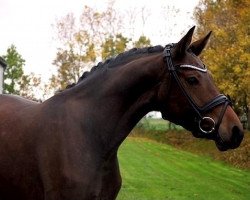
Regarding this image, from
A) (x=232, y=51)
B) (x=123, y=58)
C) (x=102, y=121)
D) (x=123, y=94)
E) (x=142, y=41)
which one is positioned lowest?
(x=102, y=121)

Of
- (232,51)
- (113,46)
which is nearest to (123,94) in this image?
(232,51)

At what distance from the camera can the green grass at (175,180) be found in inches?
540

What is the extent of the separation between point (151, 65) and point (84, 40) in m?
49.4

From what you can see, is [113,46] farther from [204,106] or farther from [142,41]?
[204,106]

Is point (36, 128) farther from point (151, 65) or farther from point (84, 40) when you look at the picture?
point (84, 40)

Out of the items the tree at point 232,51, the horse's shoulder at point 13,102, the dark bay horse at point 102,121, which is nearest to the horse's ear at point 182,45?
the dark bay horse at point 102,121

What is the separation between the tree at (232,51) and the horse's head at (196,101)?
2318cm

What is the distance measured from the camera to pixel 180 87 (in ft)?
12.6

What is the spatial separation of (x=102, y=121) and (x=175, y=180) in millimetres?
13474

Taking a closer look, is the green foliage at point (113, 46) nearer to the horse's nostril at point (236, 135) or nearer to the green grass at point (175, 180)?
the green grass at point (175, 180)

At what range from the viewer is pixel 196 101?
3.84 meters

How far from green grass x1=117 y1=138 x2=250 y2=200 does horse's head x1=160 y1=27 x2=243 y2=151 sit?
26.8 ft

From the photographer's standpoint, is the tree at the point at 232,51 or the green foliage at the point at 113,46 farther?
the green foliage at the point at 113,46

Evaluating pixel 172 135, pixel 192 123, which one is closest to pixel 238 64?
pixel 172 135
